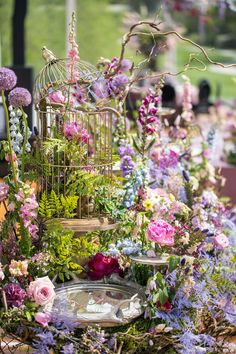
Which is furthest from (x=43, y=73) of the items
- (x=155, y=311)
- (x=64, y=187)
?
(x=155, y=311)

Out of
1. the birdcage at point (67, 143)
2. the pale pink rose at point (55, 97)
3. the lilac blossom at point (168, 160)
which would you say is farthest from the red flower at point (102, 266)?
the lilac blossom at point (168, 160)

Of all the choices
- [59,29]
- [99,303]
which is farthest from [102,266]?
[59,29]

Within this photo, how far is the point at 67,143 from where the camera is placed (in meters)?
2.42

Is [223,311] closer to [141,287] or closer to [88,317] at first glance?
[141,287]

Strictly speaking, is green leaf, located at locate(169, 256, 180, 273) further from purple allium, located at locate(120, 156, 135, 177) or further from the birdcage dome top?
the birdcage dome top

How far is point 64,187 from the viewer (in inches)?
94.5

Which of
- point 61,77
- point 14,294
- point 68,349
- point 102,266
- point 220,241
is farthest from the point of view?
point 220,241

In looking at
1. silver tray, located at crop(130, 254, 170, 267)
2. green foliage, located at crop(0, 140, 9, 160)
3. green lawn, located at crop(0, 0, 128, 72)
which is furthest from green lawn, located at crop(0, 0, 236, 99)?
silver tray, located at crop(130, 254, 170, 267)

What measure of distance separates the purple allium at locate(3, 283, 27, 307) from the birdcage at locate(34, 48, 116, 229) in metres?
0.30

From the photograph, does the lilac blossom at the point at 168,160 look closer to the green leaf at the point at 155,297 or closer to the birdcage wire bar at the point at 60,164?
the birdcage wire bar at the point at 60,164

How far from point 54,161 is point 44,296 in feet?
1.59

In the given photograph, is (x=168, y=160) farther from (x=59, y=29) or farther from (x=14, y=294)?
(x=59, y=29)

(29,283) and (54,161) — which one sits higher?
(54,161)

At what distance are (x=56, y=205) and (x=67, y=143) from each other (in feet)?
0.70
